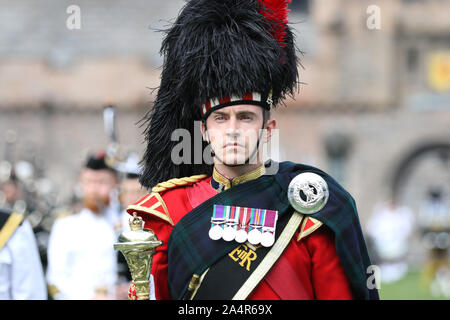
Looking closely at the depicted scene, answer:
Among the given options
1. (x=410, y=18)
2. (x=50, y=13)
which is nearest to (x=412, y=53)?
(x=410, y=18)

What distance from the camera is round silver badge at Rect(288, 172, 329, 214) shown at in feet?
11.7

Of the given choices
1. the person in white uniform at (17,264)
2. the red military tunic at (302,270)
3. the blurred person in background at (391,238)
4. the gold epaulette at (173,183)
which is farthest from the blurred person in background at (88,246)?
the blurred person in background at (391,238)

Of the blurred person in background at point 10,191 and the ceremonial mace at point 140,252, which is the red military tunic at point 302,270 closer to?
the ceremonial mace at point 140,252

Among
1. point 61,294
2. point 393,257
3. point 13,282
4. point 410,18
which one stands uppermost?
point 410,18

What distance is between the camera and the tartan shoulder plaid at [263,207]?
351 cm

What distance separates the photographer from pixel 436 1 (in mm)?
25188

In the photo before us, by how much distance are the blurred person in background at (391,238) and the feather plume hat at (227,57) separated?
15.4m

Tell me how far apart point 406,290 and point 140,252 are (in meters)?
13.2

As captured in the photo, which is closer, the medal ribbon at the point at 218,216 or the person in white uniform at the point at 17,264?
the medal ribbon at the point at 218,216

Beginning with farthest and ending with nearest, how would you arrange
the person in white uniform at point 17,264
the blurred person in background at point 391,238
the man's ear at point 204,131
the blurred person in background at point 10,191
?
1. the blurred person in background at point 391,238
2. the blurred person in background at point 10,191
3. the person in white uniform at point 17,264
4. the man's ear at point 204,131

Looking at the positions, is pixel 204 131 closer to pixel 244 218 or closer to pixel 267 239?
pixel 244 218

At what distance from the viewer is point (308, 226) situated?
354 centimetres
